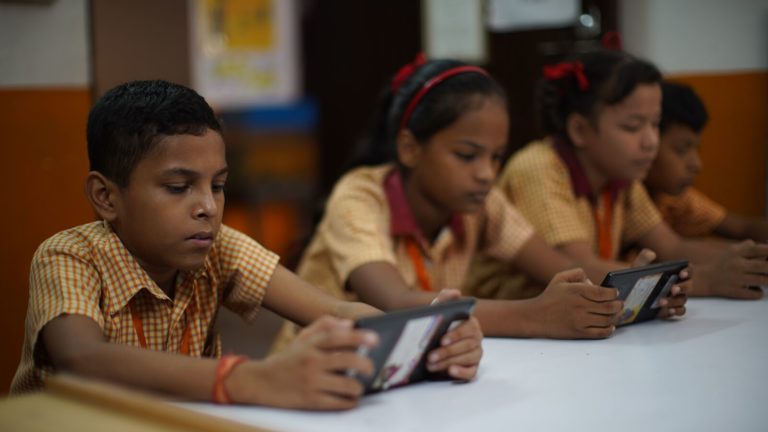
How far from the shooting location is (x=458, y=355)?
1259 mm

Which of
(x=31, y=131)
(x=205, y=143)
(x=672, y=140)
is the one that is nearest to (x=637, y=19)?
(x=672, y=140)

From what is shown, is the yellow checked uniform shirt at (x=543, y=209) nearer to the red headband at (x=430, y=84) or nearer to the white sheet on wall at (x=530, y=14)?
the red headband at (x=430, y=84)

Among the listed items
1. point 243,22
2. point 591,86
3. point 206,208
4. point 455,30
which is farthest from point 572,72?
point 243,22

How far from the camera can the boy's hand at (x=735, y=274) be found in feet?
6.49

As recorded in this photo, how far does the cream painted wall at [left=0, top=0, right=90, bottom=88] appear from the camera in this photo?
7.85 feet

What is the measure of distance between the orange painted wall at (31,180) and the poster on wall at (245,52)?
289 cm

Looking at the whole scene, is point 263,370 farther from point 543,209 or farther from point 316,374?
point 543,209

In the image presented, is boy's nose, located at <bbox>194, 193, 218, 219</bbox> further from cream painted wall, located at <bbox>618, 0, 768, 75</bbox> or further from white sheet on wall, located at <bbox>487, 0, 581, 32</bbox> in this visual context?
white sheet on wall, located at <bbox>487, 0, 581, 32</bbox>

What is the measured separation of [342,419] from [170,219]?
0.50 metres

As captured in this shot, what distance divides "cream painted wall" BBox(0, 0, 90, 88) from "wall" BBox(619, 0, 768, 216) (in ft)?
6.88

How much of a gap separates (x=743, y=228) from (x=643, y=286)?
150 centimetres

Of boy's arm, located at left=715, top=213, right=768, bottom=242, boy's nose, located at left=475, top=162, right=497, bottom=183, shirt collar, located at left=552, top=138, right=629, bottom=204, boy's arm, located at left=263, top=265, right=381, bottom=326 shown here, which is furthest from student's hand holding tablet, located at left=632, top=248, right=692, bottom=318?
boy's arm, located at left=715, top=213, right=768, bottom=242

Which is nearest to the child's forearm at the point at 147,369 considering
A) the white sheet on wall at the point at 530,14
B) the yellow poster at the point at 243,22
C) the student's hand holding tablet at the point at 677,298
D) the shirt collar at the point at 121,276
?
the shirt collar at the point at 121,276

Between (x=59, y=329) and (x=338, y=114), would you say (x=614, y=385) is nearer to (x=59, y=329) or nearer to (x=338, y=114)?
(x=59, y=329)
